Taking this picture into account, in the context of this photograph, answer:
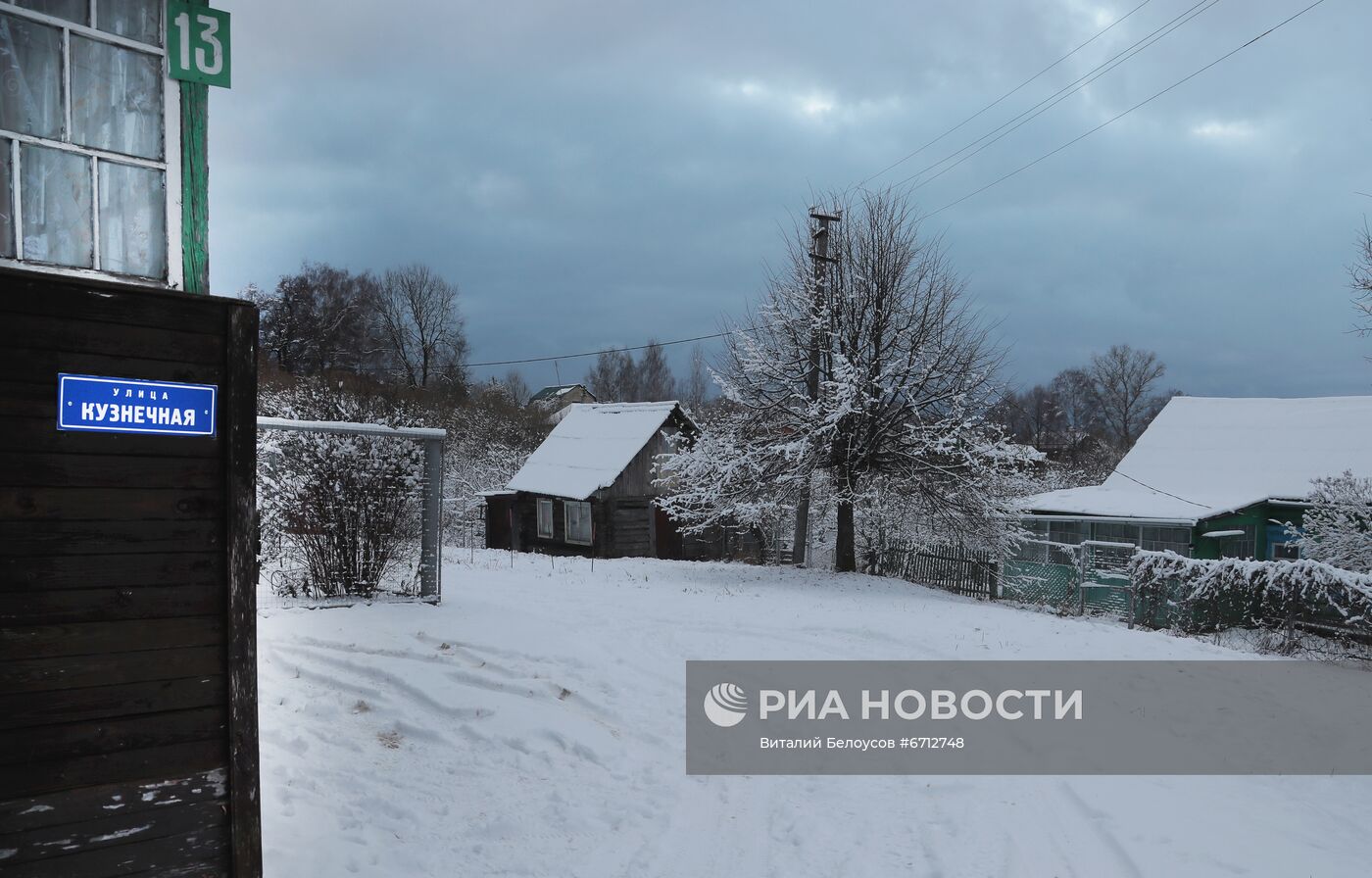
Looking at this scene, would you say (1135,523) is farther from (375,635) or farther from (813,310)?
(375,635)

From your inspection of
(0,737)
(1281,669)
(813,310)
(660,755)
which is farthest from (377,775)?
(813,310)

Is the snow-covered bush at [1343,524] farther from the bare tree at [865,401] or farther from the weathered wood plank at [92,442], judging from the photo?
the weathered wood plank at [92,442]

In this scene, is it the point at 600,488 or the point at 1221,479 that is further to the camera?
the point at 600,488

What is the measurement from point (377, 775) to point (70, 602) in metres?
2.44

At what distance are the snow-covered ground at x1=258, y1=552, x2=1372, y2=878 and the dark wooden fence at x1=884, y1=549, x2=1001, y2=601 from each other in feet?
38.2

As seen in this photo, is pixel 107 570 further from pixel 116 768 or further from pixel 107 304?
pixel 107 304

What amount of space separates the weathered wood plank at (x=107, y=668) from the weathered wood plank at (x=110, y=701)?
3cm

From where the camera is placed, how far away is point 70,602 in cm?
359

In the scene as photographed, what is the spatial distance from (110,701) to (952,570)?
18.1 meters

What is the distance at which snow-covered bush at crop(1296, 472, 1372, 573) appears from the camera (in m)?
15.4

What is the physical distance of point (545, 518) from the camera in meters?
29.8

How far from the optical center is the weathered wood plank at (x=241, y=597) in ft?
13.0

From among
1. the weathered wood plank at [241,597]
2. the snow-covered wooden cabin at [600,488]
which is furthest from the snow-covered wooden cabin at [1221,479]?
the weathered wood plank at [241,597]

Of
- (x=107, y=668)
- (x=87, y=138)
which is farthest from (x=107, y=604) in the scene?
(x=87, y=138)
